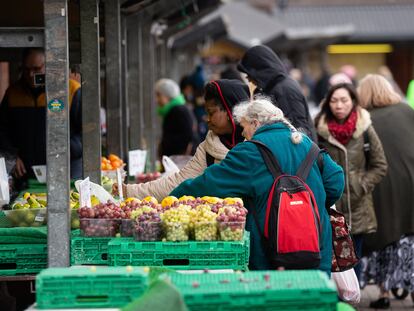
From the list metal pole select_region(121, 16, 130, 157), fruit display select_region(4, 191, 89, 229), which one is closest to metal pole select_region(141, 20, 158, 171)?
metal pole select_region(121, 16, 130, 157)

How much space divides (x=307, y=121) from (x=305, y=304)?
4.46 m

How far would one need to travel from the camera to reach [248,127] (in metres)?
7.13

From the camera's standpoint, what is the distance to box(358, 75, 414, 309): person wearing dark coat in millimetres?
10891

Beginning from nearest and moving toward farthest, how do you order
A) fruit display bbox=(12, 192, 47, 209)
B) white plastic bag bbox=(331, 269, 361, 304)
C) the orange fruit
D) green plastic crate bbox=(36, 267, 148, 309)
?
1. green plastic crate bbox=(36, 267, 148, 309)
2. fruit display bbox=(12, 192, 47, 209)
3. white plastic bag bbox=(331, 269, 361, 304)
4. the orange fruit

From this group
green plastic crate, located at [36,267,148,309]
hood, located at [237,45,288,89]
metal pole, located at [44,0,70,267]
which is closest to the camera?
green plastic crate, located at [36,267,148,309]

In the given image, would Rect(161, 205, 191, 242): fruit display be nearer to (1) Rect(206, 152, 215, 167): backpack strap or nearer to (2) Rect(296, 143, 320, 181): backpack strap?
(2) Rect(296, 143, 320, 181): backpack strap

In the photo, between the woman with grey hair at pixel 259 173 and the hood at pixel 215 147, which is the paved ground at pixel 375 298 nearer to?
the hood at pixel 215 147

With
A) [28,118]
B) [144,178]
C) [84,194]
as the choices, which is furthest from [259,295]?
[28,118]

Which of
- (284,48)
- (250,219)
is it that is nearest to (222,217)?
(250,219)

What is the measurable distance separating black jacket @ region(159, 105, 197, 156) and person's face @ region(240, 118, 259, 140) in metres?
7.46

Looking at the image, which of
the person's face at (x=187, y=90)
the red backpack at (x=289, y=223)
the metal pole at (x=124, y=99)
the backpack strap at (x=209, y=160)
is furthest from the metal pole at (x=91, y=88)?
the person's face at (x=187, y=90)

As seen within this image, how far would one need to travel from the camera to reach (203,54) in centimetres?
3556

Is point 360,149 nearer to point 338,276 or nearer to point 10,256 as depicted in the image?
point 338,276

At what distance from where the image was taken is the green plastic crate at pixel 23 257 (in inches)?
271
